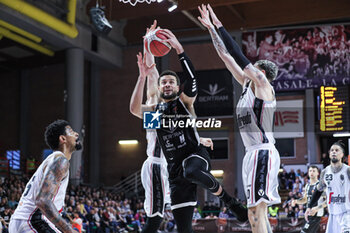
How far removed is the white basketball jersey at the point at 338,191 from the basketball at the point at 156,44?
13.0 feet

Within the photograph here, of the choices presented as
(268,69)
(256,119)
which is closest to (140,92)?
(256,119)

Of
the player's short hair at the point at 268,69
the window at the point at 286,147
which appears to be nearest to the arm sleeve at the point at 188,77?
the player's short hair at the point at 268,69

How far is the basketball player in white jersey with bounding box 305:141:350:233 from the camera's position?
29.4 ft

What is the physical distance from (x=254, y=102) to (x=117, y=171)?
72.0 ft

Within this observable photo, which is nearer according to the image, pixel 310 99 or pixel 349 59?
pixel 349 59

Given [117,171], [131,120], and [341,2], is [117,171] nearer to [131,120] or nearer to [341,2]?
[131,120]

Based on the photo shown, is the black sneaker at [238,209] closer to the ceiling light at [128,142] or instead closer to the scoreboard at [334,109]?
the scoreboard at [334,109]

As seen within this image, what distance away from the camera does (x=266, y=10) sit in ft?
66.4

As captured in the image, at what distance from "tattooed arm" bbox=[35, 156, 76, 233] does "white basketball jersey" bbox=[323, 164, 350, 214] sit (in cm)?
575

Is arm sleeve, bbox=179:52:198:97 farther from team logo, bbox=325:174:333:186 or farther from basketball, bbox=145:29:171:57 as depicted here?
team logo, bbox=325:174:333:186

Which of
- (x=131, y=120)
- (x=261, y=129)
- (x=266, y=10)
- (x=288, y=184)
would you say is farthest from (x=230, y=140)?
(x=261, y=129)

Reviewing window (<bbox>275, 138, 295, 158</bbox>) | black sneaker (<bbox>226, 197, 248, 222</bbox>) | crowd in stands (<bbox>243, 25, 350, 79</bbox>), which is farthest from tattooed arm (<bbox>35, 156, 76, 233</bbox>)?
window (<bbox>275, 138, 295, 158</bbox>)

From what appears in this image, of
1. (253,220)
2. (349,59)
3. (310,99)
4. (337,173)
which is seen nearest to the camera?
(253,220)

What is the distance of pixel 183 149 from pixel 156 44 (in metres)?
1.87
